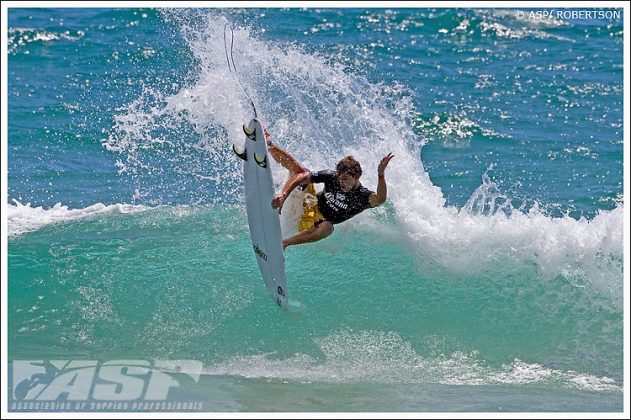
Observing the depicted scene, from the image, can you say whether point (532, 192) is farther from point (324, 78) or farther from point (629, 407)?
point (629, 407)

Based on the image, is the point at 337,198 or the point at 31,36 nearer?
the point at 337,198

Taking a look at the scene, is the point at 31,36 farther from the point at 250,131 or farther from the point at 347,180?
the point at 347,180

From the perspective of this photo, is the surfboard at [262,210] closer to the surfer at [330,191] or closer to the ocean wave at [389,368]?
the surfer at [330,191]

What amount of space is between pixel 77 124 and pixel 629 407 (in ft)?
40.1

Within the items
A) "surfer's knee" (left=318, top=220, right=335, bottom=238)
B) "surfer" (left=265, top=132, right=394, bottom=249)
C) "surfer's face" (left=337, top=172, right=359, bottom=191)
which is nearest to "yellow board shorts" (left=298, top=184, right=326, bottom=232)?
"surfer" (left=265, top=132, right=394, bottom=249)

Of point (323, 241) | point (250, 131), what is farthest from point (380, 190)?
point (323, 241)

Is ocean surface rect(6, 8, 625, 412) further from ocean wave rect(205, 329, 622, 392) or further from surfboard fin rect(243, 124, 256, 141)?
surfboard fin rect(243, 124, 256, 141)

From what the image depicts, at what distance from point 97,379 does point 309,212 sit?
298cm

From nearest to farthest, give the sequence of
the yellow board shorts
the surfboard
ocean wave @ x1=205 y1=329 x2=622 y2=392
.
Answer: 1. the surfboard
2. ocean wave @ x1=205 y1=329 x2=622 y2=392
3. the yellow board shorts

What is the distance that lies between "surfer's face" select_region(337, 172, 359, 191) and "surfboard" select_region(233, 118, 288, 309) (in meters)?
0.79

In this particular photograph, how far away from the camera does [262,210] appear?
9.59 meters

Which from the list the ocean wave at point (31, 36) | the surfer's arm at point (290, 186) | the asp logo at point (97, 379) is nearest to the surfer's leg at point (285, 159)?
the surfer's arm at point (290, 186)

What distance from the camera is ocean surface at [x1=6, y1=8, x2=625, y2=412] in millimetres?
9727

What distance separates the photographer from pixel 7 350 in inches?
398
